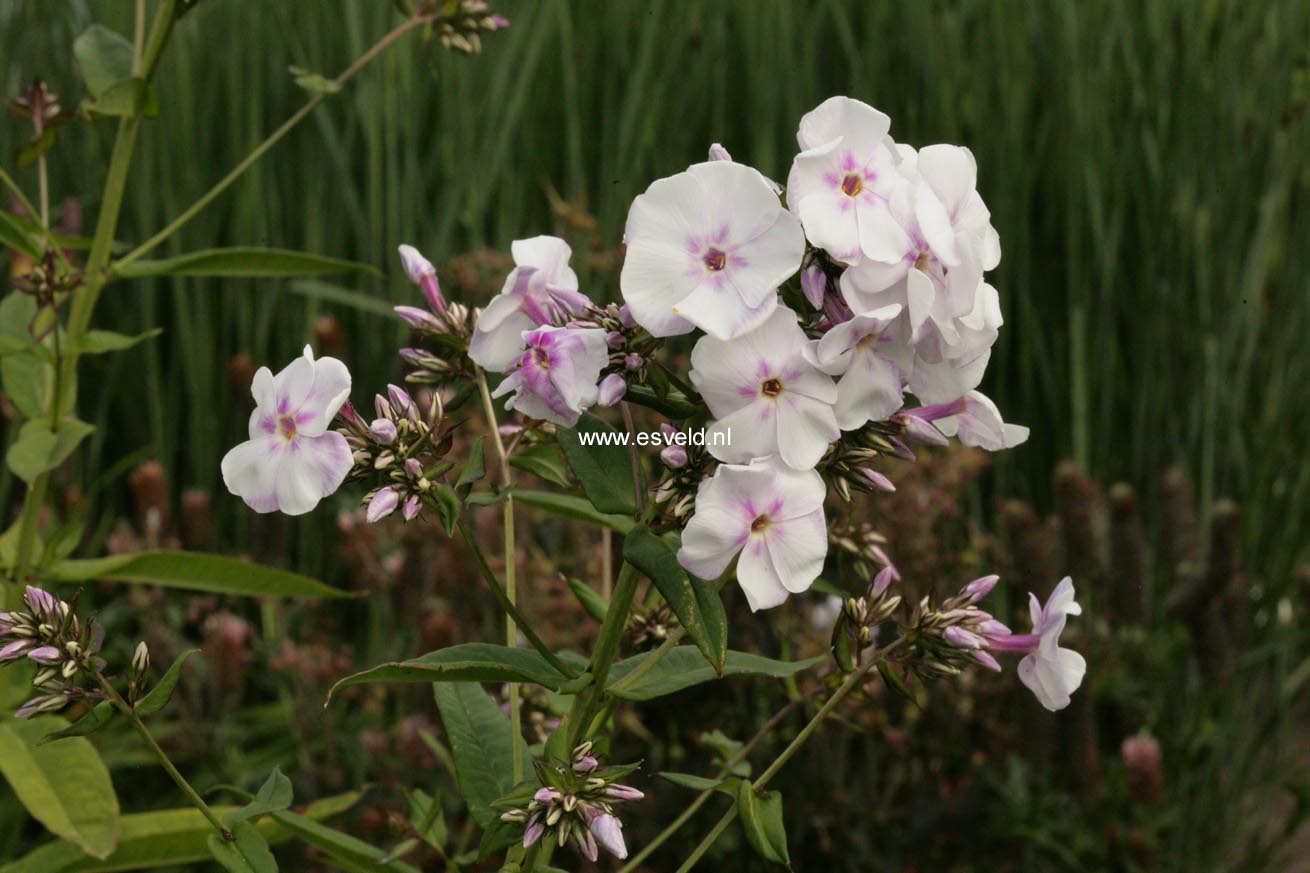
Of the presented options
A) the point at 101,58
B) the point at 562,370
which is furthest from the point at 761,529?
the point at 101,58

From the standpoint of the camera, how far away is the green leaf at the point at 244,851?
4.18 feet

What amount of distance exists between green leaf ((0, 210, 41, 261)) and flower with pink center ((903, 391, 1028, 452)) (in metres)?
1.24

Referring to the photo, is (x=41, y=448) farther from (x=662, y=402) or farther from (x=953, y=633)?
(x=953, y=633)

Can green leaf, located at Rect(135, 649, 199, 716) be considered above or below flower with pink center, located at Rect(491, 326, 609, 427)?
below

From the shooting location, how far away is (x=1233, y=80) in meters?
3.48

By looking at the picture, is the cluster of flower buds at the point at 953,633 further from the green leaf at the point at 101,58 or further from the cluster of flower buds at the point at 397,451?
the green leaf at the point at 101,58

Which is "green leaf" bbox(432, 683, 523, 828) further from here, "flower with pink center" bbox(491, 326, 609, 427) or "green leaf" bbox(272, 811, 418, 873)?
"flower with pink center" bbox(491, 326, 609, 427)

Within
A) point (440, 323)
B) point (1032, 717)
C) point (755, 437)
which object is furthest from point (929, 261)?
point (1032, 717)

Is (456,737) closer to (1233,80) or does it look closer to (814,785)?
(814,785)

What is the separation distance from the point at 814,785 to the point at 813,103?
1.72 metres

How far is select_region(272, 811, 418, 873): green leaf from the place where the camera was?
1.35 meters

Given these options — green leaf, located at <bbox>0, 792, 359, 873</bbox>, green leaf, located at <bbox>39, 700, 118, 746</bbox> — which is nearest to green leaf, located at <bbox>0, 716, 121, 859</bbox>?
green leaf, located at <bbox>0, 792, 359, 873</bbox>

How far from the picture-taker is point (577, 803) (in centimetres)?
115

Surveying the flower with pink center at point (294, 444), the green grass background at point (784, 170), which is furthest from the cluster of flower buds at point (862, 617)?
the green grass background at point (784, 170)
